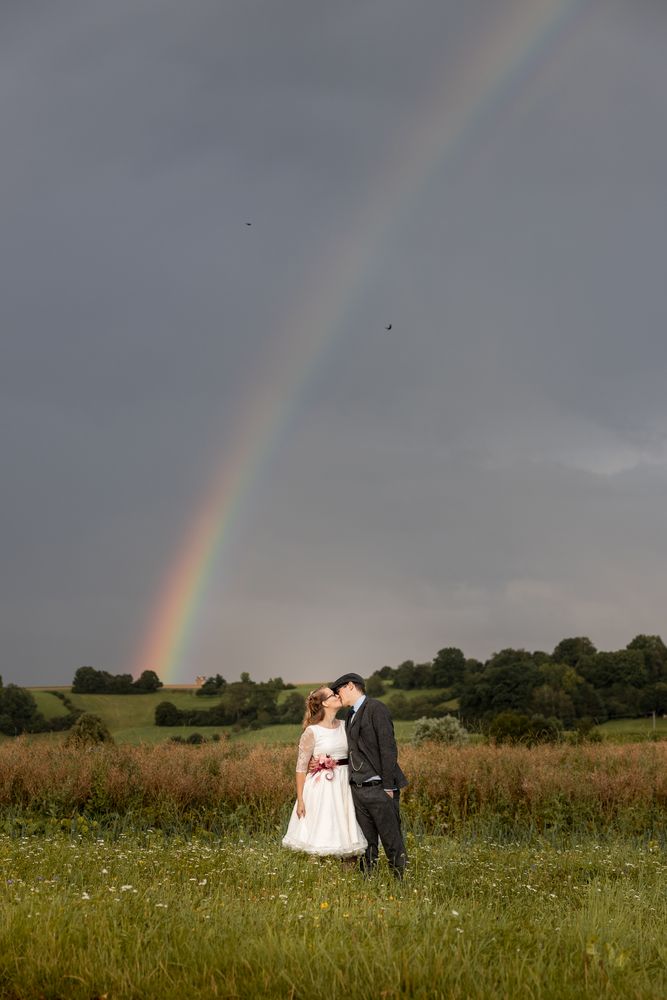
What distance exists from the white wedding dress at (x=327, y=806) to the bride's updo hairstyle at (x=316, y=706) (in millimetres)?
98

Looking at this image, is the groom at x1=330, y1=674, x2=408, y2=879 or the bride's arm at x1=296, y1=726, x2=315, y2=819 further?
the bride's arm at x1=296, y1=726, x2=315, y2=819

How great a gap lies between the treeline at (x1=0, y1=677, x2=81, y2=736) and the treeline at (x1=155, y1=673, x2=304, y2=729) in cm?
598

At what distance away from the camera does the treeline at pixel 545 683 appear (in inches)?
2162

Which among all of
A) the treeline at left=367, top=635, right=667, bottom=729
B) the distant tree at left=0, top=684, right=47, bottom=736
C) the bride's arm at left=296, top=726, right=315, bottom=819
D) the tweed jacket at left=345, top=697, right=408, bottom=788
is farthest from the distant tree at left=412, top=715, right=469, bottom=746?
the distant tree at left=0, top=684, right=47, bottom=736

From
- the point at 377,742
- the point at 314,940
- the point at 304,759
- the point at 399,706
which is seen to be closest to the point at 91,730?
the point at 304,759

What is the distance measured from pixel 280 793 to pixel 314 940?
9.99 m

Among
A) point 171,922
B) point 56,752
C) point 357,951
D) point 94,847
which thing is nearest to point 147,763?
point 56,752

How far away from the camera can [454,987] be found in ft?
15.3

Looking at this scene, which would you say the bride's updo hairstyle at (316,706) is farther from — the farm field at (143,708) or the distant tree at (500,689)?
the distant tree at (500,689)

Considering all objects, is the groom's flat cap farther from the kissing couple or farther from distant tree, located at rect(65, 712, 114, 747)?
distant tree, located at rect(65, 712, 114, 747)

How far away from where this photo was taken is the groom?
895cm

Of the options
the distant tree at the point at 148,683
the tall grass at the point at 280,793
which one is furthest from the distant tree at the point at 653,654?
the tall grass at the point at 280,793

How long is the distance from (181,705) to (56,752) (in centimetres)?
4342

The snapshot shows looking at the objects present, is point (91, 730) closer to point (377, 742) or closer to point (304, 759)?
point (304, 759)
